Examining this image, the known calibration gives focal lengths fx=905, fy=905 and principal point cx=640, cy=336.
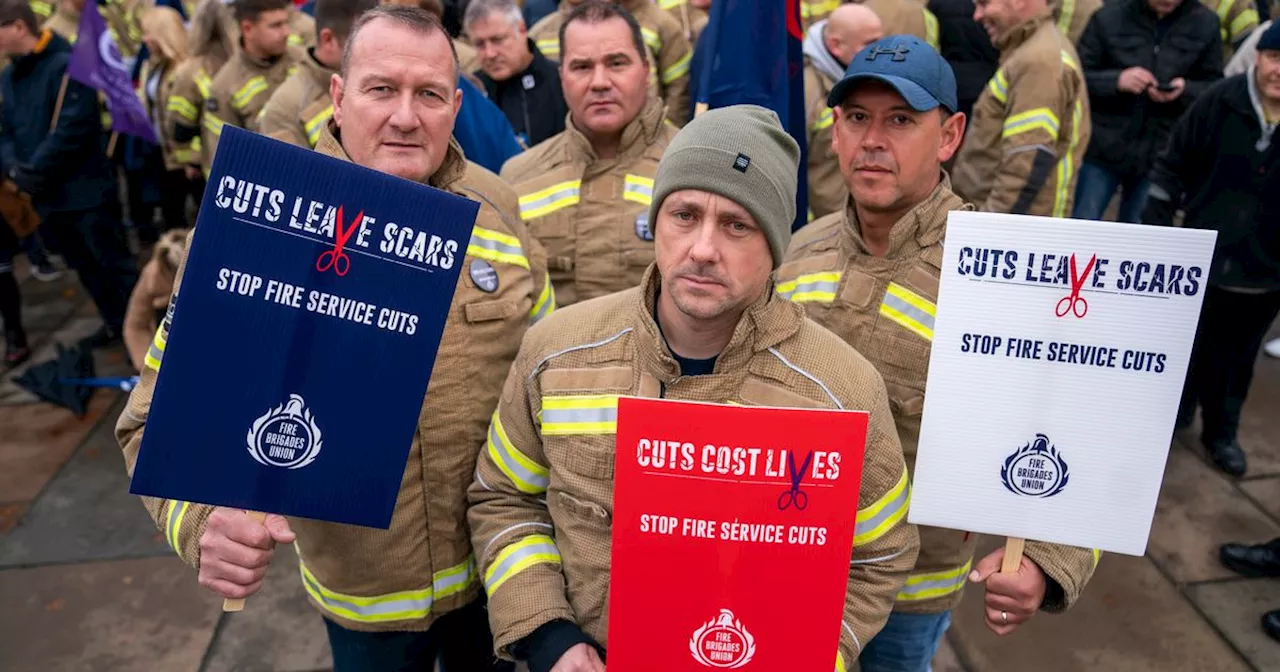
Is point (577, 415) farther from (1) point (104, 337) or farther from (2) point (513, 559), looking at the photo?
(1) point (104, 337)

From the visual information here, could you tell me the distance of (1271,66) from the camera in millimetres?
3996

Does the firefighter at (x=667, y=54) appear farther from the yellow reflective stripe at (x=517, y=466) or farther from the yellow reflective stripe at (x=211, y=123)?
the yellow reflective stripe at (x=517, y=466)

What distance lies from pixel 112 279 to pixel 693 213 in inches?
219

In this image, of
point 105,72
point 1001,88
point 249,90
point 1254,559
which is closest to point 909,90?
point 1001,88

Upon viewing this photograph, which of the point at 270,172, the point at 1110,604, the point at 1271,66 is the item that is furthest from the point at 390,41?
the point at 1271,66

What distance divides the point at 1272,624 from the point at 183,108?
22.1ft

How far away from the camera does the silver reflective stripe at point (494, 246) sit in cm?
225

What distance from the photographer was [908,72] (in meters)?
2.22

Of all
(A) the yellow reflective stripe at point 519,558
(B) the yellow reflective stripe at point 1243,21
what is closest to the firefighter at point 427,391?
(A) the yellow reflective stripe at point 519,558

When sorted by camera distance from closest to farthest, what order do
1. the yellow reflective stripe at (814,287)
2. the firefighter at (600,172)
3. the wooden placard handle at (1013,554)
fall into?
1. the wooden placard handle at (1013,554)
2. the yellow reflective stripe at (814,287)
3. the firefighter at (600,172)

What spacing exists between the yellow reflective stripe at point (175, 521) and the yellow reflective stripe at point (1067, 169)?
158 inches

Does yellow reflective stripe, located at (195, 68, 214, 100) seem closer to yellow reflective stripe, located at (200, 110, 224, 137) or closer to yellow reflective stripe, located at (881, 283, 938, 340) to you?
yellow reflective stripe, located at (200, 110, 224, 137)

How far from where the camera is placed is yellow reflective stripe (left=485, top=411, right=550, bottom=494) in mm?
1965

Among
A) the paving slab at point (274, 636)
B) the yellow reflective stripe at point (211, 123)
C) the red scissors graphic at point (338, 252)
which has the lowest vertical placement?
the paving slab at point (274, 636)
